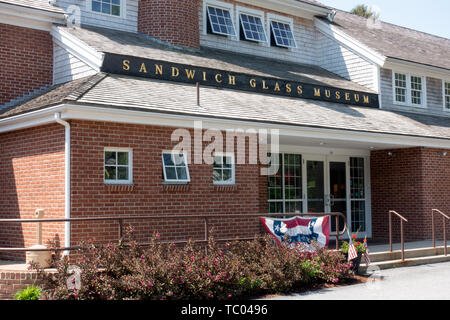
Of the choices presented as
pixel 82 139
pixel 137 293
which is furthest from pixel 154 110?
pixel 137 293

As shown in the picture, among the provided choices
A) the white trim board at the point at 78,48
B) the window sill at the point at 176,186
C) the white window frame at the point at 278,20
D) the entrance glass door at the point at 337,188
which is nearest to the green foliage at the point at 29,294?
the window sill at the point at 176,186

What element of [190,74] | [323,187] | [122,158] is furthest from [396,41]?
[122,158]

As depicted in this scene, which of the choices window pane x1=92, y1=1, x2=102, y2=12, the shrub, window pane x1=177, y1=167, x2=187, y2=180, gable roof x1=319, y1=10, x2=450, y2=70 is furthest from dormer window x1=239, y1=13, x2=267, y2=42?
the shrub

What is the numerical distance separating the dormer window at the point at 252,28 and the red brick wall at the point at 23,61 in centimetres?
679

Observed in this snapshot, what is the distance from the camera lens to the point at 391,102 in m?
18.5

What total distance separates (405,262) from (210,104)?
18.5ft

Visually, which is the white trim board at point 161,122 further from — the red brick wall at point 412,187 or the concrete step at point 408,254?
the concrete step at point 408,254

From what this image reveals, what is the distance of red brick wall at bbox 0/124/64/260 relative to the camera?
10.2 m

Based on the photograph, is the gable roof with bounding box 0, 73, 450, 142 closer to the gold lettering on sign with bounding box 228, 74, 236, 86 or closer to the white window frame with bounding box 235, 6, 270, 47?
the gold lettering on sign with bounding box 228, 74, 236, 86

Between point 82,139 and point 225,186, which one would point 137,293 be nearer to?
point 82,139

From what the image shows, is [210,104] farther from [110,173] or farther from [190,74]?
[110,173]

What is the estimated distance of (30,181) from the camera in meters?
11.0

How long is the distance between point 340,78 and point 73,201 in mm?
11900

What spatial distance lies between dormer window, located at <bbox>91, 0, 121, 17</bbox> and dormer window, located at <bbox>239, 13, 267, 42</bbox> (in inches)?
173
